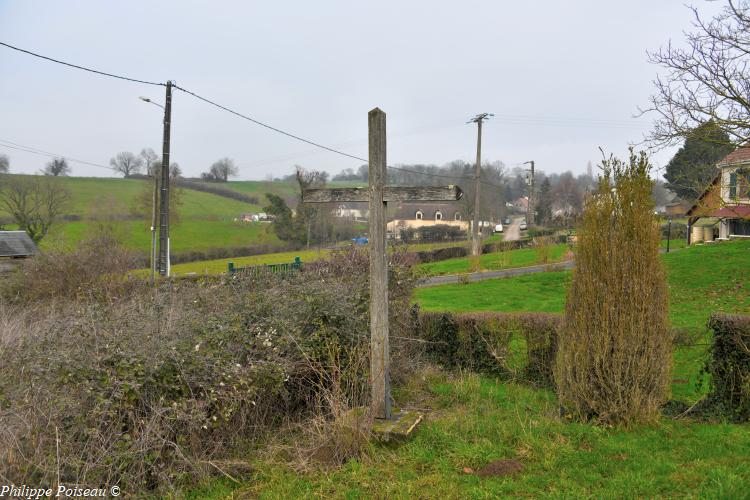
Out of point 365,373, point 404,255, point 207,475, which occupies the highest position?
point 404,255

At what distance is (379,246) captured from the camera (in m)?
5.39

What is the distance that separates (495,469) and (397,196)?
2670 mm

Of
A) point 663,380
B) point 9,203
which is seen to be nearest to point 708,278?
point 663,380

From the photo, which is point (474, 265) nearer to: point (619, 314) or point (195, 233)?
point (619, 314)

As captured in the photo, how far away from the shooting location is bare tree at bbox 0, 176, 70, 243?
1561 inches

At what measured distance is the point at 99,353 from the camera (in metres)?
4.44

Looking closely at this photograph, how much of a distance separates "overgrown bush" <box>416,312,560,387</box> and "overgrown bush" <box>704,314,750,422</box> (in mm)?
1817

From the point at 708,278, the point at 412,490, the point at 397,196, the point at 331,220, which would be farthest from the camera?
the point at 331,220

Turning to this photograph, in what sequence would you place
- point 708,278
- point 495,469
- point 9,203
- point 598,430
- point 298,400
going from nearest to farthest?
point 495,469
point 598,430
point 298,400
point 708,278
point 9,203

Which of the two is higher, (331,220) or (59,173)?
(59,173)

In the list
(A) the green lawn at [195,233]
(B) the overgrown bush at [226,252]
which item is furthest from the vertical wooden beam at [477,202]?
(A) the green lawn at [195,233]

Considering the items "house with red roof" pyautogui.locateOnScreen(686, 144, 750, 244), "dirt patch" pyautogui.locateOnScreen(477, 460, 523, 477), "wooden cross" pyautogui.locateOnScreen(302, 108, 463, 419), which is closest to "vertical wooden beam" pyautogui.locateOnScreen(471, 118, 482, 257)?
"house with red roof" pyautogui.locateOnScreen(686, 144, 750, 244)

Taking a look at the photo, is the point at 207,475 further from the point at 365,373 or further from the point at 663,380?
the point at 663,380

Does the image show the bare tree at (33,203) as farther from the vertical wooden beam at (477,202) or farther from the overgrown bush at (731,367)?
the overgrown bush at (731,367)
